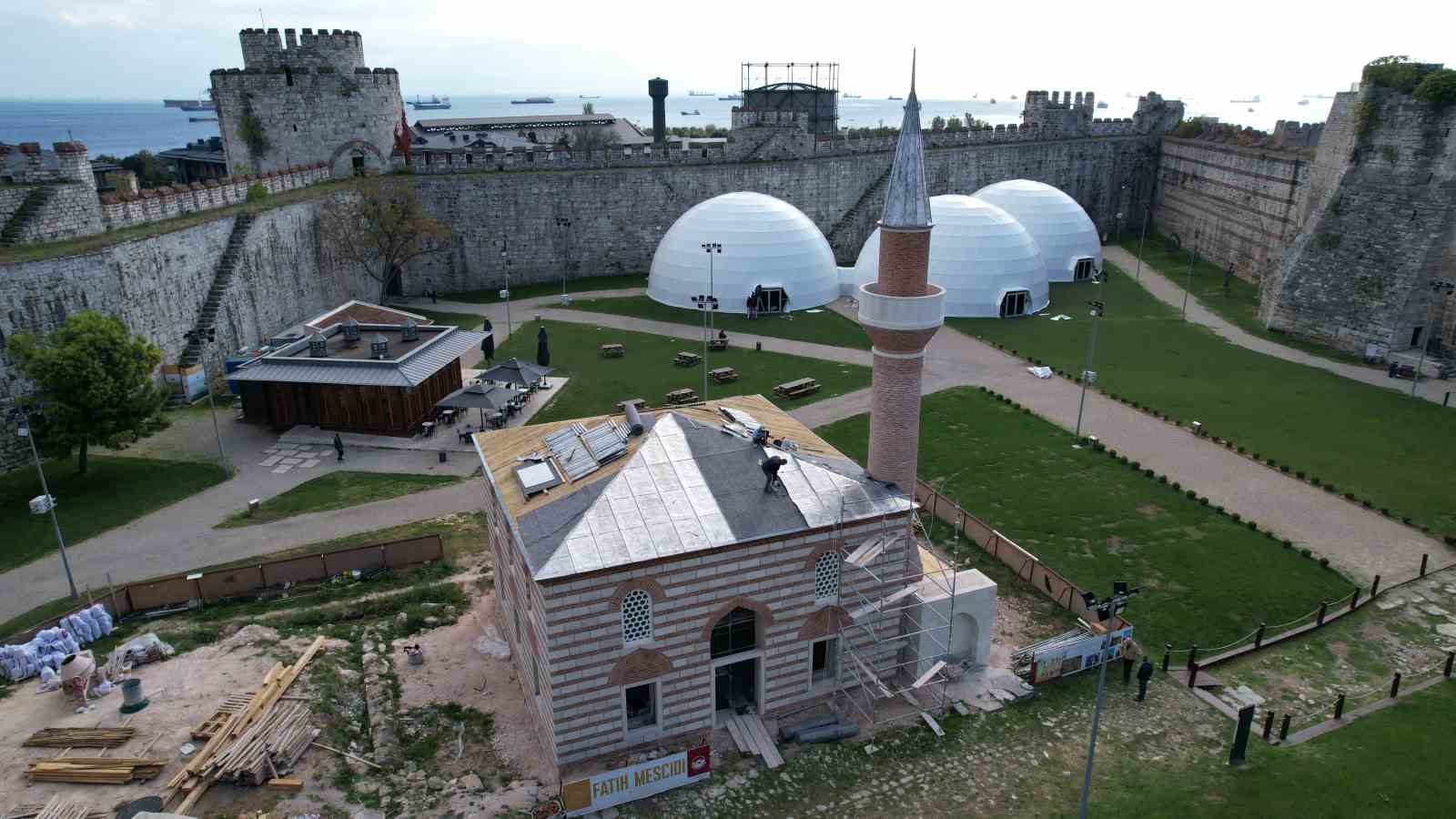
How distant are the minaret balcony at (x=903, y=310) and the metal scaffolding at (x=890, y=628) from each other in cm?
433

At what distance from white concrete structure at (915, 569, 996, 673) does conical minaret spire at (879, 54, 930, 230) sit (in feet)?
28.1

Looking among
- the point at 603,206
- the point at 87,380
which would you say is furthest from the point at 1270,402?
the point at 87,380

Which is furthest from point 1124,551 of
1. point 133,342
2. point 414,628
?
point 133,342

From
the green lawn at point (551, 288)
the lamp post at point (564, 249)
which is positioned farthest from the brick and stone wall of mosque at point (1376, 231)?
the lamp post at point (564, 249)

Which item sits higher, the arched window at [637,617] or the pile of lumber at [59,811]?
the arched window at [637,617]

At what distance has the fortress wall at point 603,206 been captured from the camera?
56969 millimetres

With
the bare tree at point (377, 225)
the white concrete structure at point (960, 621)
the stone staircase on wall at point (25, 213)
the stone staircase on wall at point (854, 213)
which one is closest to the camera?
the white concrete structure at point (960, 621)

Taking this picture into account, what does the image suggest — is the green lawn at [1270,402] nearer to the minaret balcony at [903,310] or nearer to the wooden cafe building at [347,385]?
the minaret balcony at [903,310]

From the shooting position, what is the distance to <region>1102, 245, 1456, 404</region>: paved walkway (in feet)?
129

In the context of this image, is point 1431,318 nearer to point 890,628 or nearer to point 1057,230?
point 1057,230

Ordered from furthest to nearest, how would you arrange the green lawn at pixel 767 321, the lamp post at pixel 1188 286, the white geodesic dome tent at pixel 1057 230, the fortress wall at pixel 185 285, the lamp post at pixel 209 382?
the white geodesic dome tent at pixel 1057 230, the lamp post at pixel 1188 286, the green lawn at pixel 767 321, the lamp post at pixel 209 382, the fortress wall at pixel 185 285

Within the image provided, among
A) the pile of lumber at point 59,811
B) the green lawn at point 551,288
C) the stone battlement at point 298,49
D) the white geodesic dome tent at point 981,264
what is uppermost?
the stone battlement at point 298,49

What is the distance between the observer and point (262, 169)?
5238cm

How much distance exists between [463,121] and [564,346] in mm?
74642
